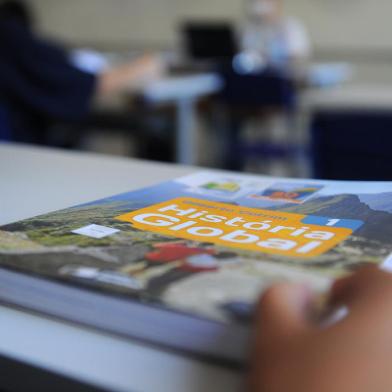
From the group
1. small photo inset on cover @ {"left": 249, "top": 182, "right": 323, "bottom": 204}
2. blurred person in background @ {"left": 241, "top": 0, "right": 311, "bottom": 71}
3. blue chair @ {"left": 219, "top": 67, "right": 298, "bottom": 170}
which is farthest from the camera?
blurred person in background @ {"left": 241, "top": 0, "right": 311, "bottom": 71}

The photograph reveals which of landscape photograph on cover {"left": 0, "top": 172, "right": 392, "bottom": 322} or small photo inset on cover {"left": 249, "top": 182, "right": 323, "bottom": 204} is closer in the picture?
landscape photograph on cover {"left": 0, "top": 172, "right": 392, "bottom": 322}

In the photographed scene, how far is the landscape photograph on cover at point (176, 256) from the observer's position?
0.38m

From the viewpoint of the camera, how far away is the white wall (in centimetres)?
525

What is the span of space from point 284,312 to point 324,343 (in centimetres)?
3

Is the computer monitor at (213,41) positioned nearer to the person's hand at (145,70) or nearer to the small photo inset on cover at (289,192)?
the person's hand at (145,70)

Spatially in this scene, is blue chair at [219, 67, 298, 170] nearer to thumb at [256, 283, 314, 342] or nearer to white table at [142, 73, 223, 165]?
white table at [142, 73, 223, 165]

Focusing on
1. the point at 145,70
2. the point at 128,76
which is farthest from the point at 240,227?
the point at 145,70

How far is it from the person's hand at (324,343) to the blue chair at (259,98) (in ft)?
10.5

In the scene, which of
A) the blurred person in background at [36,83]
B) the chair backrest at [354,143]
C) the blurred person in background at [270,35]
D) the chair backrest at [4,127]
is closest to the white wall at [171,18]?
the blurred person in background at [270,35]

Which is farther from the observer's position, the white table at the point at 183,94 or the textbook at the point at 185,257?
the white table at the point at 183,94

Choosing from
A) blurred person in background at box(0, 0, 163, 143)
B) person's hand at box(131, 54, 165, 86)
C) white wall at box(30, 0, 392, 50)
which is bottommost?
blurred person in background at box(0, 0, 163, 143)

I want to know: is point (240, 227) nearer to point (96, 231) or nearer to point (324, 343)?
point (96, 231)

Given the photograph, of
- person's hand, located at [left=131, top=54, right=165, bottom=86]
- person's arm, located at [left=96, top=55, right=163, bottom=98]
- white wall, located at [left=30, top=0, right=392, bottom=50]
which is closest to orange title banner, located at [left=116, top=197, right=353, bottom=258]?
person's arm, located at [left=96, top=55, right=163, bottom=98]

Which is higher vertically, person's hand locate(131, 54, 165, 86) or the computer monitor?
the computer monitor
